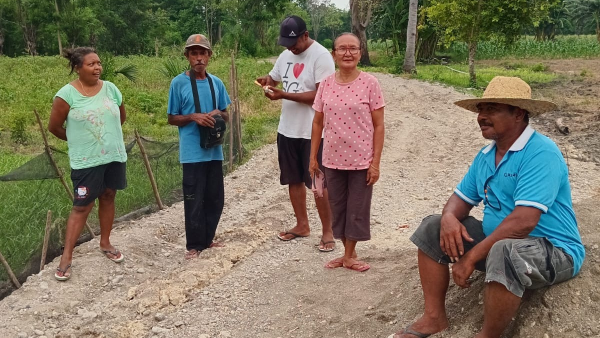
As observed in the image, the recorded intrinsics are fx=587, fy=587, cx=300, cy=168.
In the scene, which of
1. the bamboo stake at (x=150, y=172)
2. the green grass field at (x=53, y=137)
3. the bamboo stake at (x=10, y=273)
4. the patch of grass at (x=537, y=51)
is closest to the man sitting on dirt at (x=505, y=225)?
the bamboo stake at (x=10, y=273)

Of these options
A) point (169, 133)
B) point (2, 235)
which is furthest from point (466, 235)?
point (169, 133)

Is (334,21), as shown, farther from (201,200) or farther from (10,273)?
(10,273)

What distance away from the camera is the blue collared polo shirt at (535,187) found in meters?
2.68

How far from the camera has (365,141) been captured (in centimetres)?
408

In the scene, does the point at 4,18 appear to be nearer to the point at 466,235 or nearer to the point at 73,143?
the point at 73,143

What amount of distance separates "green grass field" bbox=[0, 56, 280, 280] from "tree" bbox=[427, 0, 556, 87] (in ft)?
19.5

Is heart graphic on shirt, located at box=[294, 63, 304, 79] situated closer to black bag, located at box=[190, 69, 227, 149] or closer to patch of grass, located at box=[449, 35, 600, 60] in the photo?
black bag, located at box=[190, 69, 227, 149]

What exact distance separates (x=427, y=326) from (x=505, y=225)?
2.37ft

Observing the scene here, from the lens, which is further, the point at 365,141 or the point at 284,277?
the point at 284,277

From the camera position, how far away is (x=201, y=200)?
15.9 feet

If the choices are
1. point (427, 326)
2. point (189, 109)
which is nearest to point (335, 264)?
point (427, 326)

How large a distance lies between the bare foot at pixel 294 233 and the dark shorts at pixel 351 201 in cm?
102

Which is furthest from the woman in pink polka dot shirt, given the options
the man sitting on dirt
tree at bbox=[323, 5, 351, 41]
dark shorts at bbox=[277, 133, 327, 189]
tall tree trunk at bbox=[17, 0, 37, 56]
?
tree at bbox=[323, 5, 351, 41]

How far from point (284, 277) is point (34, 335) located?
1773 mm
